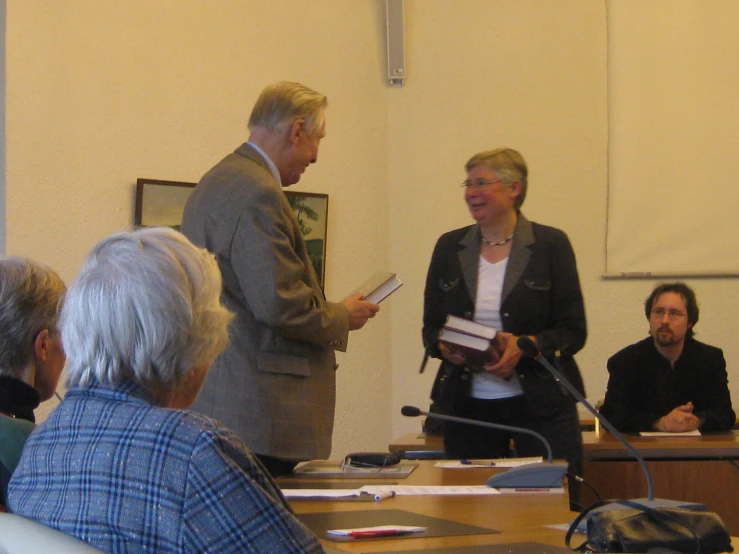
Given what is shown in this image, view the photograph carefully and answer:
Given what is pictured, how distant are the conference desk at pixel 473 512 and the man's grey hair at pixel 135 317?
53 centimetres

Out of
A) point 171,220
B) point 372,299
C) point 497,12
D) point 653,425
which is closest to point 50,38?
point 171,220

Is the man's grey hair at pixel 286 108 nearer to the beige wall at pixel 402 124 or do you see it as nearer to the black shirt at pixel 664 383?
the beige wall at pixel 402 124

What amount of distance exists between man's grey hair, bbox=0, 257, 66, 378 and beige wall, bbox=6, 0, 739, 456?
3.02 meters

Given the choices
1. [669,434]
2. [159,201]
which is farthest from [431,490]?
[159,201]

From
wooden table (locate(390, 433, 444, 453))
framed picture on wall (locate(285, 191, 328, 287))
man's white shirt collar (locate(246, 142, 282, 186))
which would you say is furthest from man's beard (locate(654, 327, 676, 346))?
man's white shirt collar (locate(246, 142, 282, 186))

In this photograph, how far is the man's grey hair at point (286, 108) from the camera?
3.08m

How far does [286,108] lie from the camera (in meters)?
3.08

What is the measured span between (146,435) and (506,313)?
2277 millimetres

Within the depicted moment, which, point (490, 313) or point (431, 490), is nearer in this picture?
point (431, 490)

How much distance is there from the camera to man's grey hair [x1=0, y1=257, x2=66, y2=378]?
192 centimetres

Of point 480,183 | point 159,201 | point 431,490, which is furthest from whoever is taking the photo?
point 159,201

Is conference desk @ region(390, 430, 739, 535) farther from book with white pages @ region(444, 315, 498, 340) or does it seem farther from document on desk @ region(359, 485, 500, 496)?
document on desk @ region(359, 485, 500, 496)

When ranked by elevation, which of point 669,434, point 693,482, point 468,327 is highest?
point 468,327

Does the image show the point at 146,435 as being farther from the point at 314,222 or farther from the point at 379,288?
the point at 314,222
